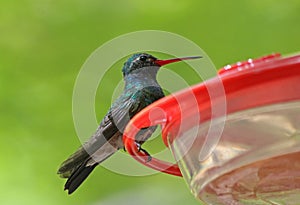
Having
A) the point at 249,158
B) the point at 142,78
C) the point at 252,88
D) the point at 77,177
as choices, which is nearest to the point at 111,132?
the point at 77,177

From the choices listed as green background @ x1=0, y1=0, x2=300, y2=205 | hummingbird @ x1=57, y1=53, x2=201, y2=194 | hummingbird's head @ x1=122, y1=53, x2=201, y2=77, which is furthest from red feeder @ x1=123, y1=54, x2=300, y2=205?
green background @ x1=0, y1=0, x2=300, y2=205

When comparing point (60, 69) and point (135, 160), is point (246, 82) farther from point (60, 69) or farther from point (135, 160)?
point (60, 69)

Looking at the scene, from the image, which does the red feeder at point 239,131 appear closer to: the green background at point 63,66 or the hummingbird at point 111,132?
the hummingbird at point 111,132

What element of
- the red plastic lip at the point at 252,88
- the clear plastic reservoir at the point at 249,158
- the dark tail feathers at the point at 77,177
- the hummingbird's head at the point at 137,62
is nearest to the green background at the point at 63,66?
the hummingbird's head at the point at 137,62

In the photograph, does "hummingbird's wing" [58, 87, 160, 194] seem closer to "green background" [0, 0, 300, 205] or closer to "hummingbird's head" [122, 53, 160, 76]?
"hummingbird's head" [122, 53, 160, 76]

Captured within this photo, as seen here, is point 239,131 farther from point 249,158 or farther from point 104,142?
point 104,142
